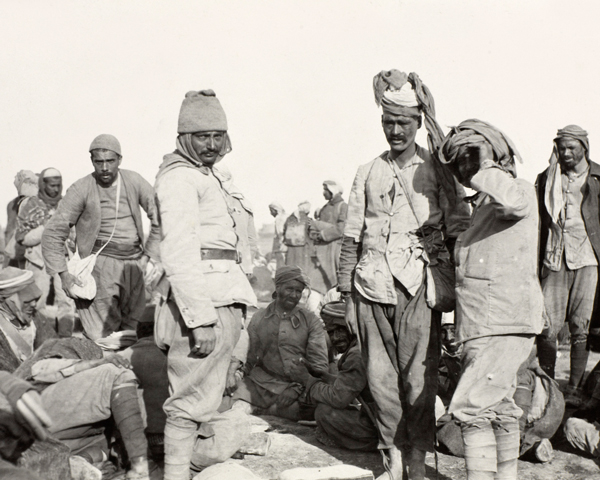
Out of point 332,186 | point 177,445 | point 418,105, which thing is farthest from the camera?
point 332,186

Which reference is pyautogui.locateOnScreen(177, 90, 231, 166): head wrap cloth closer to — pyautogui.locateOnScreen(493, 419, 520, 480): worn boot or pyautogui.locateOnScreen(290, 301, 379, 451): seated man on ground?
pyautogui.locateOnScreen(290, 301, 379, 451): seated man on ground

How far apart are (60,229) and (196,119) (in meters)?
2.75

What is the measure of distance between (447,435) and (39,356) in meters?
2.69

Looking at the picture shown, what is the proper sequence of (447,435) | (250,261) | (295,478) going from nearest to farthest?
(295,478)
(250,261)
(447,435)

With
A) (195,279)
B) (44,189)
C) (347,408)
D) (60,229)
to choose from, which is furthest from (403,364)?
(44,189)

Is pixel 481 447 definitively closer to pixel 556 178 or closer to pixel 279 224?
pixel 556 178

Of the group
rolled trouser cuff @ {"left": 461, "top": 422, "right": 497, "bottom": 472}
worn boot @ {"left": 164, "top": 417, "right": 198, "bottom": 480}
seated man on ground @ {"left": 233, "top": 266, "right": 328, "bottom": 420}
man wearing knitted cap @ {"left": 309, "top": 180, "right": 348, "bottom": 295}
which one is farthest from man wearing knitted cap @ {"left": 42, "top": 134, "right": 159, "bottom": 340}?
man wearing knitted cap @ {"left": 309, "top": 180, "right": 348, "bottom": 295}

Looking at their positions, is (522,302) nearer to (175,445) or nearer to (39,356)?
(175,445)

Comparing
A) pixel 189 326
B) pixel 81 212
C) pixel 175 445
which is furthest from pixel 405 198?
pixel 81 212

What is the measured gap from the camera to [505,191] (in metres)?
3.38

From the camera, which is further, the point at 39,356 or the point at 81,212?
the point at 81,212

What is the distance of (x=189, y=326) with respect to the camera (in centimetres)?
355

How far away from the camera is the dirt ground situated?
430cm

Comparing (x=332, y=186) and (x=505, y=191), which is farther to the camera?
(x=332, y=186)
